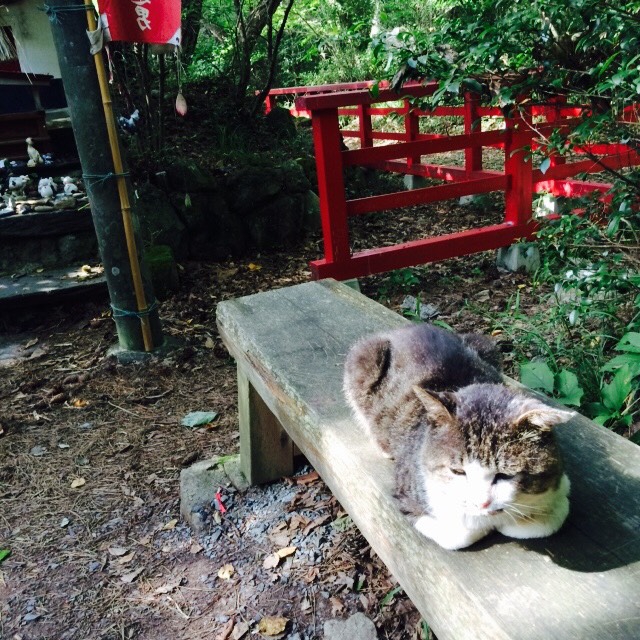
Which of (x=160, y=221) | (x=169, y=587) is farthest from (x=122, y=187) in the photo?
(x=169, y=587)

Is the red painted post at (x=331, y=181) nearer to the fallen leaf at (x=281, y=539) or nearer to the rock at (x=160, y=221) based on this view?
the rock at (x=160, y=221)

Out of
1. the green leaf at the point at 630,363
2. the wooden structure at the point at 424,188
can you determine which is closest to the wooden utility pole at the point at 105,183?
the wooden structure at the point at 424,188

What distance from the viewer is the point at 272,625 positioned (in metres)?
2.07

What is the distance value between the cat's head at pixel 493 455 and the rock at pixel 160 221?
15.2 feet

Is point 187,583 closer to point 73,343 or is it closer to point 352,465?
point 352,465

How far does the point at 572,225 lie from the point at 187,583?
2.47 meters

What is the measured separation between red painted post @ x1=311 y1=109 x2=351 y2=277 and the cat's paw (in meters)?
3.54

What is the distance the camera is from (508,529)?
3.94ft

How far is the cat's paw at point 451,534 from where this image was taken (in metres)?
1.18

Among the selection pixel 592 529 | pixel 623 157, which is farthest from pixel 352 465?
pixel 623 157

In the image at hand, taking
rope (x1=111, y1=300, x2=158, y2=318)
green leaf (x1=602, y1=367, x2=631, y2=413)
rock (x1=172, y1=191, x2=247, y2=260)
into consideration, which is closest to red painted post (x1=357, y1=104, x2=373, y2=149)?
rock (x1=172, y1=191, x2=247, y2=260)

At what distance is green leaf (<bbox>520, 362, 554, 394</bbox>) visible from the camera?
2.42 metres

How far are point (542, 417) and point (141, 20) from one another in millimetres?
3514

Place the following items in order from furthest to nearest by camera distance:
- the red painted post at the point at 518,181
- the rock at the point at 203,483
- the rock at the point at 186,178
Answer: the rock at the point at 186,178 → the red painted post at the point at 518,181 → the rock at the point at 203,483
